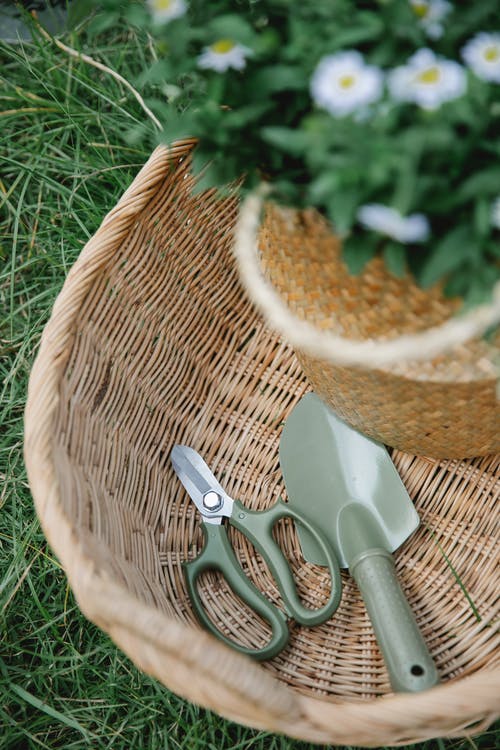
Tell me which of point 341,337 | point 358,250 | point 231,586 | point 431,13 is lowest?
point 231,586

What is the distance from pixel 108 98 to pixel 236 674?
82 cm

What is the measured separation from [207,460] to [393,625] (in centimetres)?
28

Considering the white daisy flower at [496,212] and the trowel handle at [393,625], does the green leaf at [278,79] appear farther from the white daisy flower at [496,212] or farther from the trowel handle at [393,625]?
the trowel handle at [393,625]

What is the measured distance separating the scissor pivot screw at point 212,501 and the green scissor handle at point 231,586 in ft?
0.05

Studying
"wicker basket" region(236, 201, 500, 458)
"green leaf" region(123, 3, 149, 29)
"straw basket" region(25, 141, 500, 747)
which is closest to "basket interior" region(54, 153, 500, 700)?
"straw basket" region(25, 141, 500, 747)

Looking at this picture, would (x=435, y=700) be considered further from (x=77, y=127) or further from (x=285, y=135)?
(x=77, y=127)

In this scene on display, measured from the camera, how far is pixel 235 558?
742mm

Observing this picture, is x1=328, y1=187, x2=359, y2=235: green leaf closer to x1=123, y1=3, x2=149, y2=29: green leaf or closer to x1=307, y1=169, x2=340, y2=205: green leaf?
x1=307, y1=169, x2=340, y2=205: green leaf

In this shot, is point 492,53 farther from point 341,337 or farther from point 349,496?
point 349,496

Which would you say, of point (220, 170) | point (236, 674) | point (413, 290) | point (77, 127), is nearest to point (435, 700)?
point (236, 674)

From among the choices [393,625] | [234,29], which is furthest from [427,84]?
[393,625]

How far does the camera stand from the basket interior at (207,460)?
2.25 ft

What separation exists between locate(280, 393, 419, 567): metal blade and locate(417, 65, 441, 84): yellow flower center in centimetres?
41

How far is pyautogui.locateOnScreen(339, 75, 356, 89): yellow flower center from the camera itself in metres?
0.42
